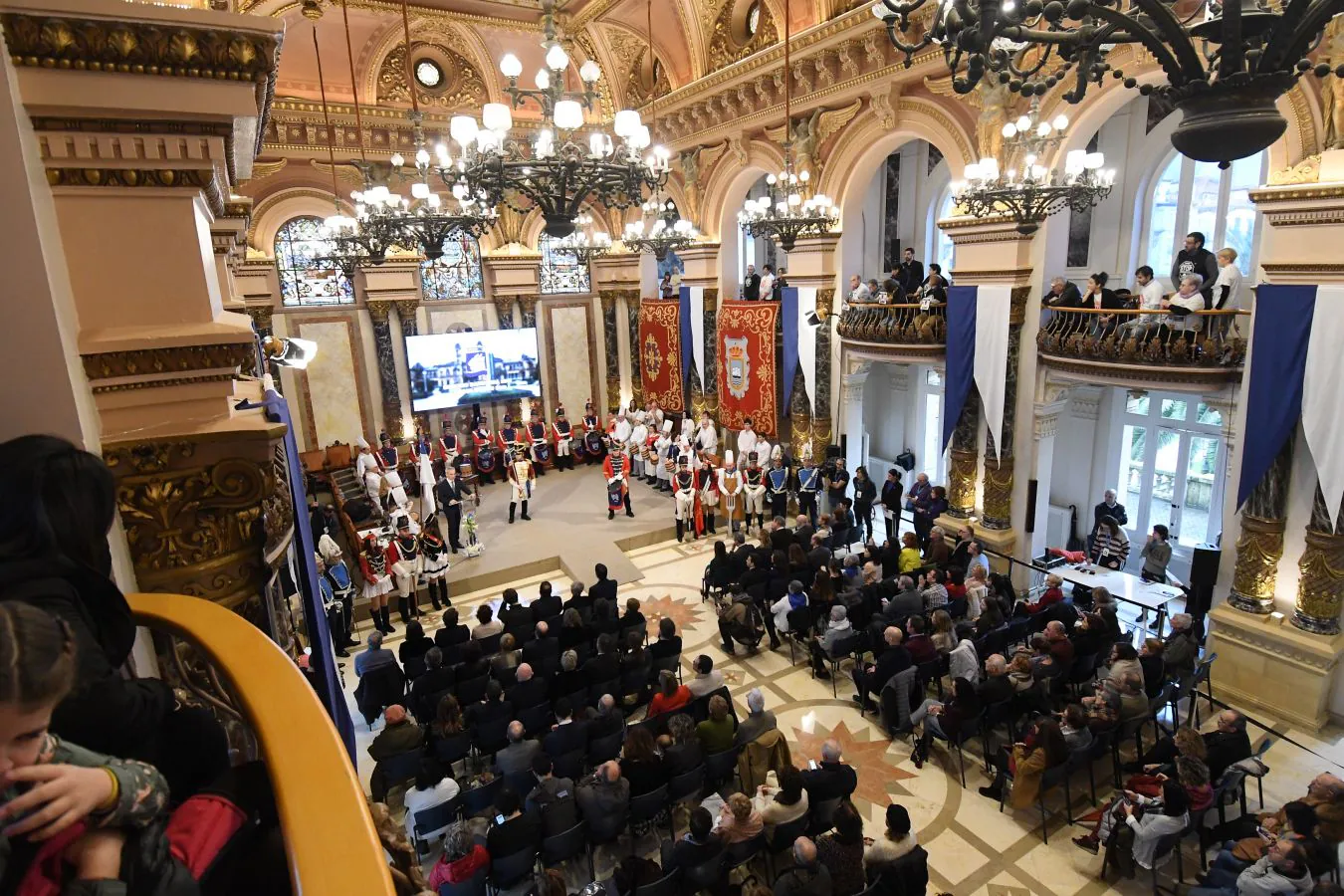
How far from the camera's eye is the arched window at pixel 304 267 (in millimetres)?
13633

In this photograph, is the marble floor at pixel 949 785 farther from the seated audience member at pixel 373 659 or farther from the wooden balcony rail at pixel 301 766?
the wooden balcony rail at pixel 301 766

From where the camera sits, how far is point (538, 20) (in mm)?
12828

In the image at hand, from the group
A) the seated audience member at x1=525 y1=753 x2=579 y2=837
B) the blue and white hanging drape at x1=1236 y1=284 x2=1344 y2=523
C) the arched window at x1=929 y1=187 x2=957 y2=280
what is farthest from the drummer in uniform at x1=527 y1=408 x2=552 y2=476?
the blue and white hanging drape at x1=1236 y1=284 x2=1344 y2=523

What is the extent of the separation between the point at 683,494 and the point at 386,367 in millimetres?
7124

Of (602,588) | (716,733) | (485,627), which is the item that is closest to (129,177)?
(716,733)

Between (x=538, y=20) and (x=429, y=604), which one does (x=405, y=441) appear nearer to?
(x=429, y=604)

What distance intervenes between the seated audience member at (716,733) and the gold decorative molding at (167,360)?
434cm

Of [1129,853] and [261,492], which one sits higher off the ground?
[261,492]

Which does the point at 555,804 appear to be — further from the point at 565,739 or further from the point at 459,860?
the point at 565,739

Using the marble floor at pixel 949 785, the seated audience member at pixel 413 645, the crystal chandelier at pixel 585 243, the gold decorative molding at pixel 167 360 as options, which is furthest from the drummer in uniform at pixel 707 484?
the gold decorative molding at pixel 167 360

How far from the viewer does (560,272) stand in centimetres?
1689

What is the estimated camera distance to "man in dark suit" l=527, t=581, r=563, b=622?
772cm

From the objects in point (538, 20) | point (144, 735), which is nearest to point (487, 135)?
point (144, 735)

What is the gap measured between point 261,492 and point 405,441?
13.1 m
